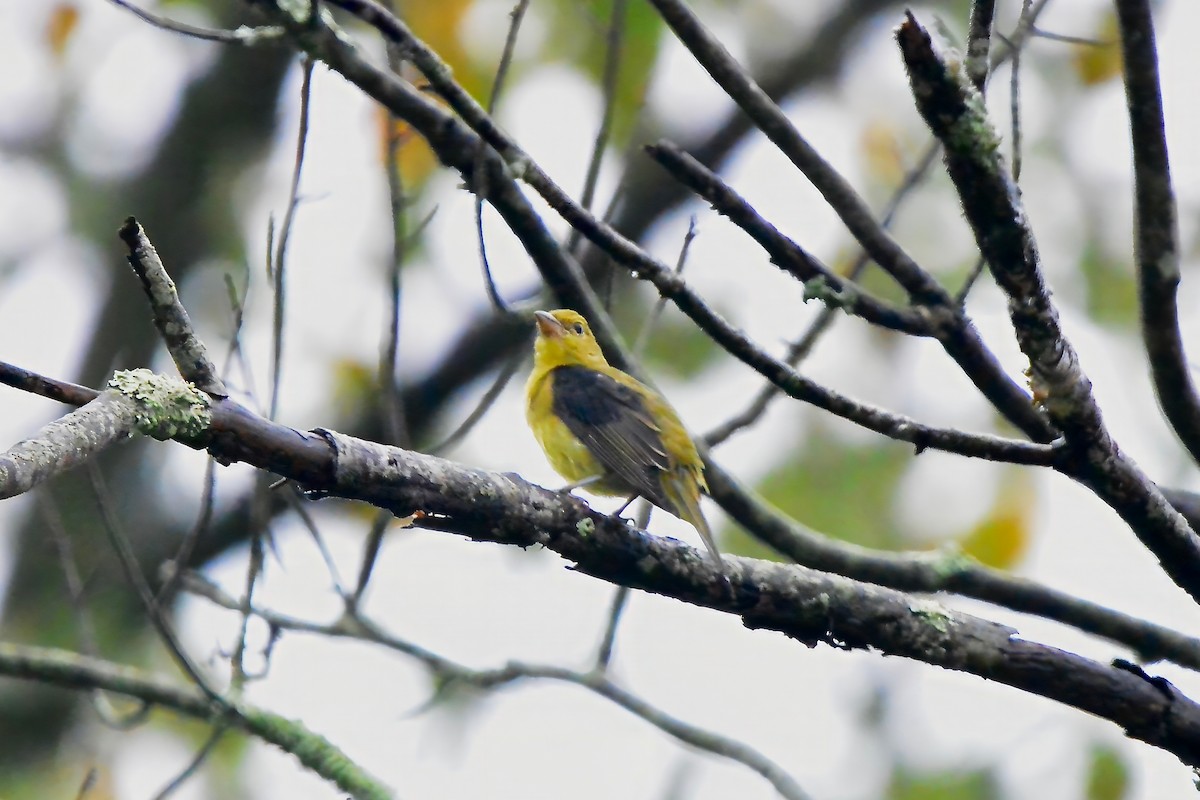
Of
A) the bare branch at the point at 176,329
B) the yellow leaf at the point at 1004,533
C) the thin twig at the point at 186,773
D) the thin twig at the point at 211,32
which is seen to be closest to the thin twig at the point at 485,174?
A: the thin twig at the point at 211,32

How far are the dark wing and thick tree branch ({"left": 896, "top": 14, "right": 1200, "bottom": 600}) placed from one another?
1928 millimetres

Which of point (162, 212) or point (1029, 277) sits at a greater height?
point (162, 212)

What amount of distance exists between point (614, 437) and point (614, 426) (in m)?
0.12

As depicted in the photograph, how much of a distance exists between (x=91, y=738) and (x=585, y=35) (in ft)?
15.0

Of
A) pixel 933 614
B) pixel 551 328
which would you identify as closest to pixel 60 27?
pixel 551 328

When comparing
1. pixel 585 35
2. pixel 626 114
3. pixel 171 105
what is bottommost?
pixel 171 105

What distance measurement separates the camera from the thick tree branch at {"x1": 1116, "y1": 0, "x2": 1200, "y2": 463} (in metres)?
2.52

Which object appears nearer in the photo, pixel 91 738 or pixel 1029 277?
pixel 1029 277

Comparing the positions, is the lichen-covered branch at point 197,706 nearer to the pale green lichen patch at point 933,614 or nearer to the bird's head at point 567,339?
the pale green lichen patch at point 933,614

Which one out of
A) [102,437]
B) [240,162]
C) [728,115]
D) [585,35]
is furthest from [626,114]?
[102,437]

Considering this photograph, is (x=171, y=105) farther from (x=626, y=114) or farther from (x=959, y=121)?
(x=959, y=121)

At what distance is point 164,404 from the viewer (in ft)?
7.47

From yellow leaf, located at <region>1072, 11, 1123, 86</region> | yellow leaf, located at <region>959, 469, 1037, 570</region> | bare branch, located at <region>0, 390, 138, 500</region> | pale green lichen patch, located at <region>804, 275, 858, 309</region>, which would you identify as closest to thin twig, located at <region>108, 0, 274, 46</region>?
bare branch, located at <region>0, 390, 138, 500</region>

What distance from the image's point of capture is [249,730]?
14.2 ft
